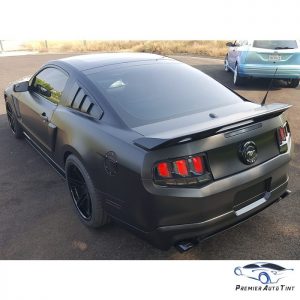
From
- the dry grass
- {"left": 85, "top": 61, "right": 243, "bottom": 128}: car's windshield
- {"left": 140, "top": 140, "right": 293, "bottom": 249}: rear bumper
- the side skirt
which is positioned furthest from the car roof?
the dry grass

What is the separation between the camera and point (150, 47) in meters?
25.6

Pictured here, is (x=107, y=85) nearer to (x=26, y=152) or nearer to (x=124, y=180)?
(x=124, y=180)

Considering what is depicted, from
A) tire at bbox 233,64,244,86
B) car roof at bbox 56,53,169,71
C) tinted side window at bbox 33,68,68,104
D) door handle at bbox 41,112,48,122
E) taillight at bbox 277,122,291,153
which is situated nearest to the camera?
taillight at bbox 277,122,291,153

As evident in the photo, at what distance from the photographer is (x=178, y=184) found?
230cm

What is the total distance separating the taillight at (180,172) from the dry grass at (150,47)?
16916 millimetres

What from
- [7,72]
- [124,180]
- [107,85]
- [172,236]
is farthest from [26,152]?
[7,72]

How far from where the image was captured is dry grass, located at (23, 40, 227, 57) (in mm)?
21094

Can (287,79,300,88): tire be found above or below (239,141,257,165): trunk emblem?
below

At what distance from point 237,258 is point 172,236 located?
30.6 inches

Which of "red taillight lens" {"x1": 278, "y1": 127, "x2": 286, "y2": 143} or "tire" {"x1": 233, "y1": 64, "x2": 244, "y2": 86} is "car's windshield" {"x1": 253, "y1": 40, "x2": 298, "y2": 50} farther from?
"red taillight lens" {"x1": 278, "y1": 127, "x2": 286, "y2": 143}
